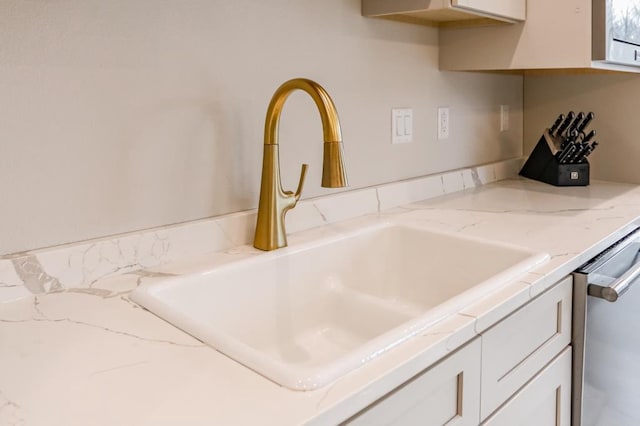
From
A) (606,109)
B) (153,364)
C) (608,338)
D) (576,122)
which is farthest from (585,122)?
(153,364)

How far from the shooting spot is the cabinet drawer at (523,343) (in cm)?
93

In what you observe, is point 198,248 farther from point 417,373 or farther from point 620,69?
point 620,69

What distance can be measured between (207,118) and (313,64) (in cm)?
34

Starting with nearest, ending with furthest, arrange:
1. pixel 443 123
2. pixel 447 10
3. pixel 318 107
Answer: pixel 318 107 < pixel 447 10 < pixel 443 123

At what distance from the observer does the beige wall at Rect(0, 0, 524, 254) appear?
3.18ft

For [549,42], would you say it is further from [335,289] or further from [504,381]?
[504,381]

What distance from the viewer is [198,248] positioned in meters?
1.19

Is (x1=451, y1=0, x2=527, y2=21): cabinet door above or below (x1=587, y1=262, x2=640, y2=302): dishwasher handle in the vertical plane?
above

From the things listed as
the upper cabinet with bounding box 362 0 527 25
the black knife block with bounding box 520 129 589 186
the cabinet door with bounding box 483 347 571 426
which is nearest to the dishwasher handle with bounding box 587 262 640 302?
the cabinet door with bounding box 483 347 571 426

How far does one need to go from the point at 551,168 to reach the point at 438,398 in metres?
1.40

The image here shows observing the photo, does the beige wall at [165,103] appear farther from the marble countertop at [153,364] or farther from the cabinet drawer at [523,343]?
the cabinet drawer at [523,343]

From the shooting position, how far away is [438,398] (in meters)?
0.82

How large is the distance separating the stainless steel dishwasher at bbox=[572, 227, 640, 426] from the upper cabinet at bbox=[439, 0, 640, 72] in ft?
1.73

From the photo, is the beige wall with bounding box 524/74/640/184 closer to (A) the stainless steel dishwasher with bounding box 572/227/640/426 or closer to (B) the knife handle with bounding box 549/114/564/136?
(B) the knife handle with bounding box 549/114/564/136
